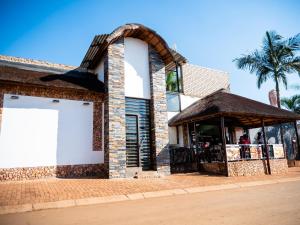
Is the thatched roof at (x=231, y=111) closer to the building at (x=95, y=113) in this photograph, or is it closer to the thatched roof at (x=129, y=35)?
the building at (x=95, y=113)

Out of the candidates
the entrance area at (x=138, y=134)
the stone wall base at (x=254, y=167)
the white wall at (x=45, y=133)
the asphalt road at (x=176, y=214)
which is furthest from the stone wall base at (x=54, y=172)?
the stone wall base at (x=254, y=167)

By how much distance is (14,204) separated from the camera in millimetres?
4867

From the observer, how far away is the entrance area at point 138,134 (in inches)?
415

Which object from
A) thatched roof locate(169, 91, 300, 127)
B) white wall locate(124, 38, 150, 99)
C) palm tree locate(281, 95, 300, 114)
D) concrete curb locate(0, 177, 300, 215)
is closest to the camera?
concrete curb locate(0, 177, 300, 215)

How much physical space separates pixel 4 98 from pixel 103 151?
4.64 meters

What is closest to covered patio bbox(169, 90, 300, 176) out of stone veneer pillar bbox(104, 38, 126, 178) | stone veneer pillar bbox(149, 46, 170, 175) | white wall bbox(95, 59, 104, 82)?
stone veneer pillar bbox(149, 46, 170, 175)

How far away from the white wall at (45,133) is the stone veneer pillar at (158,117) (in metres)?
2.71

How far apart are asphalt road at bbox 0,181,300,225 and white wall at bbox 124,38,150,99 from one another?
22.6ft

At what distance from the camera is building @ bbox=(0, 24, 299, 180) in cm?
893

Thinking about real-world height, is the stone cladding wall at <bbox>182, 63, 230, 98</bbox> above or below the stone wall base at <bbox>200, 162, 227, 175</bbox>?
above

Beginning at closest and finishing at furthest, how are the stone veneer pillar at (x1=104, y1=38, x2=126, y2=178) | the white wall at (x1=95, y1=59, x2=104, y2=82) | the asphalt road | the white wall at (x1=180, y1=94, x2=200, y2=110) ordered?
1. the asphalt road
2. the stone veneer pillar at (x1=104, y1=38, x2=126, y2=178)
3. the white wall at (x1=95, y1=59, x2=104, y2=82)
4. the white wall at (x1=180, y1=94, x2=200, y2=110)

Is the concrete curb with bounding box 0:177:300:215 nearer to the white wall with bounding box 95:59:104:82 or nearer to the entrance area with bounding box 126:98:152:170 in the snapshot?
the entrance area with bounding box 126:98:152:170

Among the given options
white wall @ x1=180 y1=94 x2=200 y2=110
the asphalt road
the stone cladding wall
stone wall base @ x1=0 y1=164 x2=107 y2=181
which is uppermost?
the stone cladding wall

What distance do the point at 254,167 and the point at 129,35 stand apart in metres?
9.49
